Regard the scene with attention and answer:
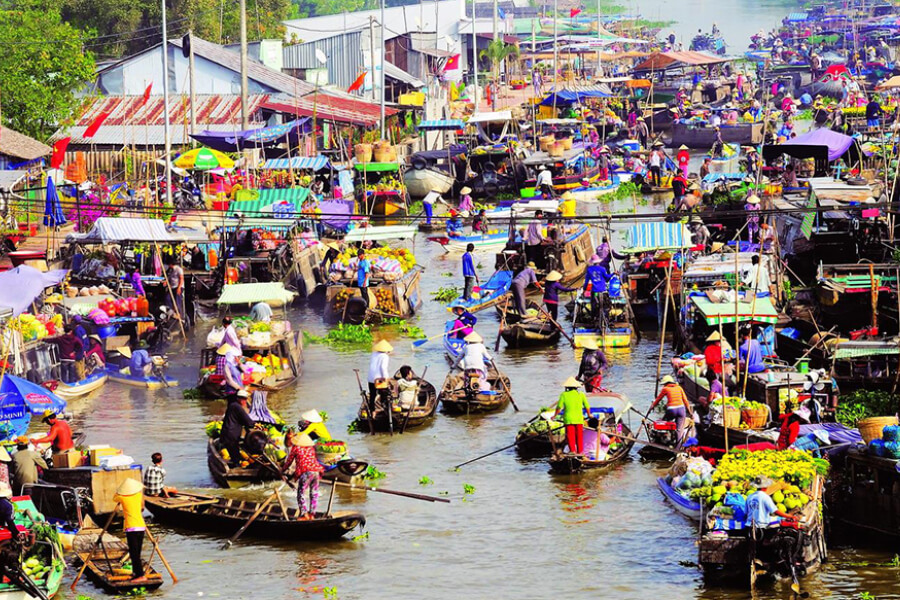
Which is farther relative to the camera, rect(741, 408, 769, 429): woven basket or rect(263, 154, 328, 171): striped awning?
rect(263, 154, 328, 171): striped awning

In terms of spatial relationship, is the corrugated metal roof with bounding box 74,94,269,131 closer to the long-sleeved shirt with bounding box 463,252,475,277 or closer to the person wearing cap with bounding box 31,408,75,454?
the long-sleeved shirt with bounding box 463,252,475,277

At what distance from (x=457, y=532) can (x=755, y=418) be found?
4104mm

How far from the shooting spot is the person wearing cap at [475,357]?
73.5ft

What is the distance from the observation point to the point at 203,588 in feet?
51.3

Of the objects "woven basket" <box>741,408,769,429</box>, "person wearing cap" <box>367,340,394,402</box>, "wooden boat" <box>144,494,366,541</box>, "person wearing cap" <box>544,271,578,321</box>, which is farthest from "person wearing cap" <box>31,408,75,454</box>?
"person wearing cap" <box>544,271,578,321</box>

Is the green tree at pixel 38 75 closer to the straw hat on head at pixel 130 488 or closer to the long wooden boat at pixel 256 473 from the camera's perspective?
the long wooden boat at pixel 256 473

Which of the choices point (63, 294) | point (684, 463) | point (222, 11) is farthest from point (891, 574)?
point (222, 11)

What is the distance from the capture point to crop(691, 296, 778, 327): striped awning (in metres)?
23.0

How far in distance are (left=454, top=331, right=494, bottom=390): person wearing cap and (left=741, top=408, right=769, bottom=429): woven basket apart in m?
4.89

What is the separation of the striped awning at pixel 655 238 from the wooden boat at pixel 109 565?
14.8m

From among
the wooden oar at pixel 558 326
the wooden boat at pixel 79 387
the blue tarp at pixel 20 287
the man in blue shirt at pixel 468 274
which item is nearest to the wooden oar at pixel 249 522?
the blue tarp at pixel 20 287

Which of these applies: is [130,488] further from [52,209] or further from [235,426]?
[52,209]

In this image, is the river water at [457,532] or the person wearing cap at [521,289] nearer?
the river water at [457,532]

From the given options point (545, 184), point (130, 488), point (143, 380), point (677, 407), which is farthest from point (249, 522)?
point (545, 184)
